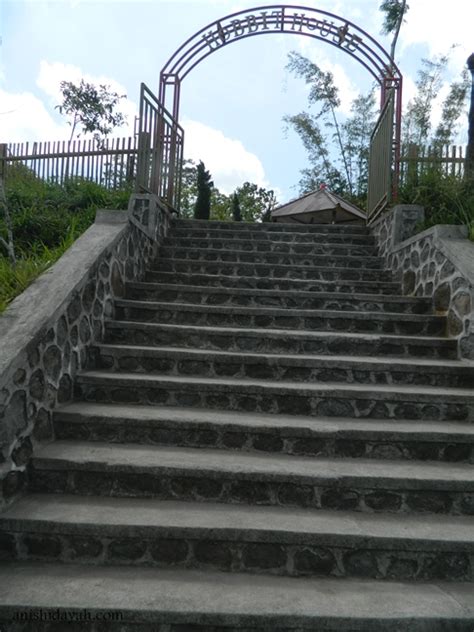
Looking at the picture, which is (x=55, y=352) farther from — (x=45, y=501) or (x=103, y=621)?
(x=103, y=621)

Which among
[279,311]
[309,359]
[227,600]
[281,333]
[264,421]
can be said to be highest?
[279,311]

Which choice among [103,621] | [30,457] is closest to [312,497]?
[103,621]

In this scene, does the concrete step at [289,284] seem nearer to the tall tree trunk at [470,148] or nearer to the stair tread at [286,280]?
the stair tread at [286,280]

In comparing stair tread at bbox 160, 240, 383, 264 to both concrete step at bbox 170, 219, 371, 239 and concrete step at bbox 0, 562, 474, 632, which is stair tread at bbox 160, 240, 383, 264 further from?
concrete step at bbox 0, 562, 474, 632

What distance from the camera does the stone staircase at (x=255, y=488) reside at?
5.28ft

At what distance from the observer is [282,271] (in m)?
4.42

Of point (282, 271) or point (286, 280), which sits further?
point (282, 271)

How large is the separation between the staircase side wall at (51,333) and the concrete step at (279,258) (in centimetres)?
103

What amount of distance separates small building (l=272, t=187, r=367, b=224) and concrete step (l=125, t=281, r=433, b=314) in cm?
425

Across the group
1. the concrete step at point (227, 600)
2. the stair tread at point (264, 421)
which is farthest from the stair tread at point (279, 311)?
the concrete step at point (227, 600)

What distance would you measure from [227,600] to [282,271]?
127 inches

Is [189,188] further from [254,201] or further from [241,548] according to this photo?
[241,548]

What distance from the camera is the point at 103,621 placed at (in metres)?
1.54

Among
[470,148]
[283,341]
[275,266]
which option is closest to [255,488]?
[283,341]
